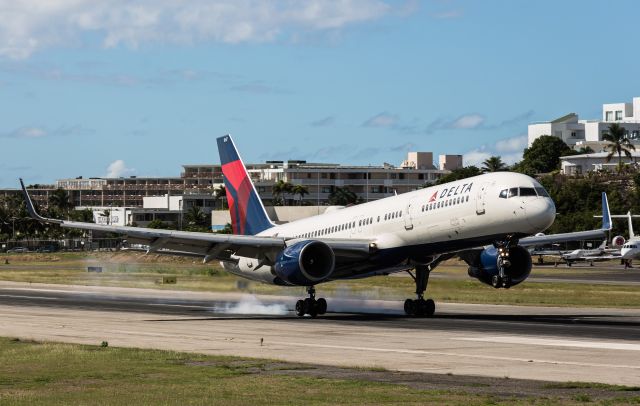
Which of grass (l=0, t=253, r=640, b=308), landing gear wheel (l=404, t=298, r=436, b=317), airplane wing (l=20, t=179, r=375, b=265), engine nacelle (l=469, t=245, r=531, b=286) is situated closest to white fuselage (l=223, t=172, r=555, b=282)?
airplane wing (l=20, t=179, r=375, b=265)

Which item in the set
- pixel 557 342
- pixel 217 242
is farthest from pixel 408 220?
pixel 557 342

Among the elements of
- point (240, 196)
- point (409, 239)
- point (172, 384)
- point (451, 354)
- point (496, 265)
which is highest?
point (240, 196)

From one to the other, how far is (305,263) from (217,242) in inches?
179

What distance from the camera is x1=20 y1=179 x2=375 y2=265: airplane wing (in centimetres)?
4775

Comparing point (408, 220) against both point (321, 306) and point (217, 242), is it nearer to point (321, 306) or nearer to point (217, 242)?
point (321, 306)

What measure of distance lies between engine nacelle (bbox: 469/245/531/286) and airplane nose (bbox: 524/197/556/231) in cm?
219

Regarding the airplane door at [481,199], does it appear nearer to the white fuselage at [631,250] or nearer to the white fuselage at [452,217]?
the white fuselage at [452,217]

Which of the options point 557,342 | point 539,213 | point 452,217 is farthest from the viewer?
point 452,217

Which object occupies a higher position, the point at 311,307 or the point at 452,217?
the point at 452,217

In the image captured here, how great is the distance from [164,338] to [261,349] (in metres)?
5.38

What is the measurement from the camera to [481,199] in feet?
141

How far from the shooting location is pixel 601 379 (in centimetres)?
2478

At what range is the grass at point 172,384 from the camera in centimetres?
2228

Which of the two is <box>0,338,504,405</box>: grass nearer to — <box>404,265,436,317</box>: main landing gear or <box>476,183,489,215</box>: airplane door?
<box>476,183,489,215</box>: airplane door
